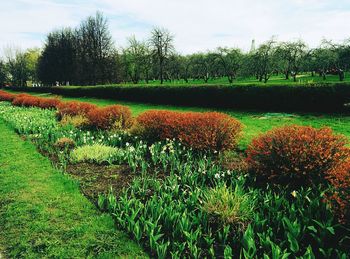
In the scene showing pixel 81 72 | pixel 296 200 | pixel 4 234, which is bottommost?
pixel 4 234

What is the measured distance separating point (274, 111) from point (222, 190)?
12.1 meters

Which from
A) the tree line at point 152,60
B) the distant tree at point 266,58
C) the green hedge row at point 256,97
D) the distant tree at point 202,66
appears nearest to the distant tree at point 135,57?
the tree line at point 152,60

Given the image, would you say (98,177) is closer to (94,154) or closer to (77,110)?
(94,154)

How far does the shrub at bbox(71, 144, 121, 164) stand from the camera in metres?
7.60

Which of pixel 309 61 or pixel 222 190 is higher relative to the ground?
pixel 309 61

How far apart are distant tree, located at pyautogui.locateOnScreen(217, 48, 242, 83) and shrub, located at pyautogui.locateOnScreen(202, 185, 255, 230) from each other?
2050 inches

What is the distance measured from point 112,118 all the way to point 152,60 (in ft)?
151

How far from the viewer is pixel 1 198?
549 centimetres

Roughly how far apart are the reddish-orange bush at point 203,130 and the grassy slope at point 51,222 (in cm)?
322

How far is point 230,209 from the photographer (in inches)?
170

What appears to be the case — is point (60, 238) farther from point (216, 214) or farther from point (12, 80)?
point (12, 80)

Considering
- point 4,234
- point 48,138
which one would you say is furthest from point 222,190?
point 48,138

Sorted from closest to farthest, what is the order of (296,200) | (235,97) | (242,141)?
(296,200)
(242,141)
(235,97)

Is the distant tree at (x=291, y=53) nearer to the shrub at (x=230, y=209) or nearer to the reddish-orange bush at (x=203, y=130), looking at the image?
the reddish-orange bush at (x=203, y=130)
